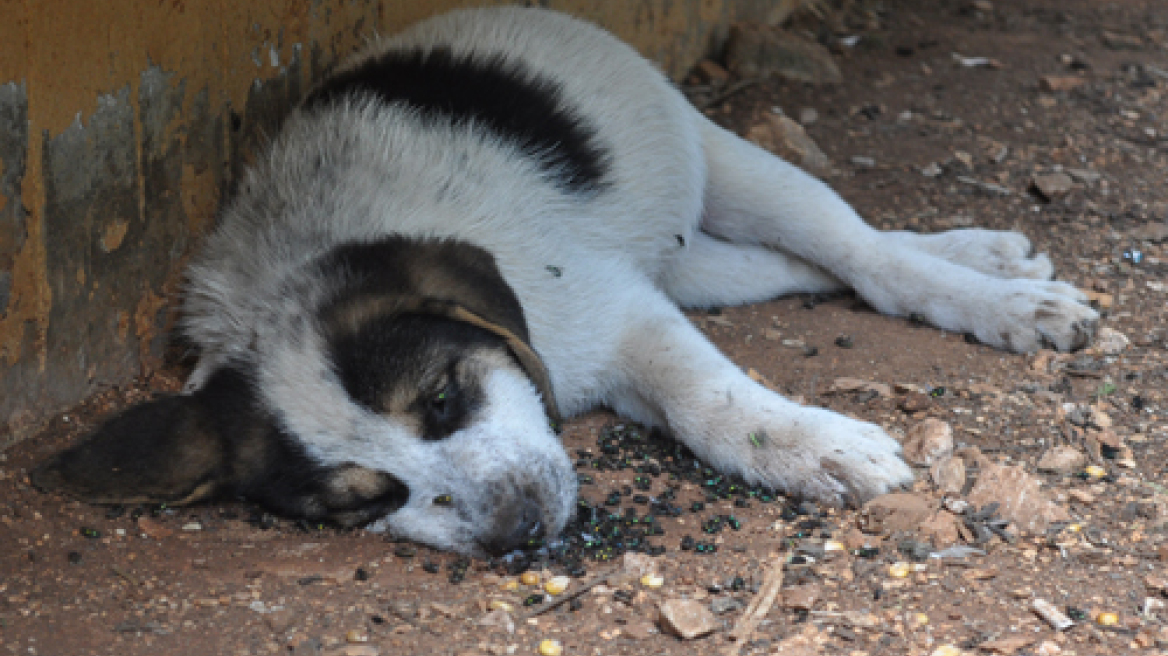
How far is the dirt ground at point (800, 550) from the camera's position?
299 cm

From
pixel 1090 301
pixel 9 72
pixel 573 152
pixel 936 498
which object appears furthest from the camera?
pixel 1090 301

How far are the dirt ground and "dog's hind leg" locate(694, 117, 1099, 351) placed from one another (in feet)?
0.30

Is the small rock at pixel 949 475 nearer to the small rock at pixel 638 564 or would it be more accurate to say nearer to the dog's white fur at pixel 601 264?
the dog's white fur at pixel 601 264

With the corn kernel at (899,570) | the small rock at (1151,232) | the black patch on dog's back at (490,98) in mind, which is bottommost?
the small rock at (1151,232)

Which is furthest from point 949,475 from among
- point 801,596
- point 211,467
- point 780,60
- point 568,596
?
point 780,60

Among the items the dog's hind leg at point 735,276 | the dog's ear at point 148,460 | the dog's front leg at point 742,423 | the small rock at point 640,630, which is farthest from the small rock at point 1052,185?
the dog's ear at point 148,460

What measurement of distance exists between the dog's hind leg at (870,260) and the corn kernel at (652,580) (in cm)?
193

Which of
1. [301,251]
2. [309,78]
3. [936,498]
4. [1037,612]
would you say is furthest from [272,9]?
[1037,612]

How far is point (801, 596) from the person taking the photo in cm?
313

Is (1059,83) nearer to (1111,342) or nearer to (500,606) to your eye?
(1111,342)

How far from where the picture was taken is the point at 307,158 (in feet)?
13.4

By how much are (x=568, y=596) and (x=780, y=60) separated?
15.3ft

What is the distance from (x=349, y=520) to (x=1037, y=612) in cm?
181

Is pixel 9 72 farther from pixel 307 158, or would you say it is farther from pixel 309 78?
pixel 309 78
